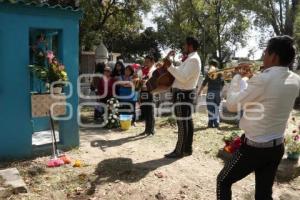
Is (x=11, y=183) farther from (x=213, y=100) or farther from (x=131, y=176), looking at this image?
(x=213, y=100)

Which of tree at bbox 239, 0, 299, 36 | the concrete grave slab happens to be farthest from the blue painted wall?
tree at bbox 239, 0, 299, 36

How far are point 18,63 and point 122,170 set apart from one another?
235cm

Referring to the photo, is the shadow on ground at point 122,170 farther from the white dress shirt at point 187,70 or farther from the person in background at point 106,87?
Answer: the person in background at point 106,87

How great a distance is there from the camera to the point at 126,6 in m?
22.8

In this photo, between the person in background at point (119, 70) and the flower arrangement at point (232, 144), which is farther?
the person in background at point (119, 70)

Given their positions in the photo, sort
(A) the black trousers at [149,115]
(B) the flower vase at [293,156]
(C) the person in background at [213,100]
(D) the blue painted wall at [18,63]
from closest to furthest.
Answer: (D) the blue painted wall at [18,63] < (B) the flower vase at [293,156] < (A) the black trousers at [149,115] < (C) the person in background at [213,100]

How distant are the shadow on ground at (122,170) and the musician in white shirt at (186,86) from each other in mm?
554

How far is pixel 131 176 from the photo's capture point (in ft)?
19.1

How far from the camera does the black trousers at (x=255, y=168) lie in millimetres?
3488

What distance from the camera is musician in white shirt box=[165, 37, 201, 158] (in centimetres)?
621

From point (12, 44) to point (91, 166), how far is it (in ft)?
7.45

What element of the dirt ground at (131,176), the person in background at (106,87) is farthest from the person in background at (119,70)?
the dirt ground at (131,176)

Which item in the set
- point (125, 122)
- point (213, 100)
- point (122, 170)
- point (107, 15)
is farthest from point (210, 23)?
point (122, 170)

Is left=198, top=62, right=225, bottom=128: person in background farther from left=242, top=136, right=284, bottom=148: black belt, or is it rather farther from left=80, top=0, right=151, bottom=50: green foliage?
left=80, top=0, right=151, bottom=50: green foliage
